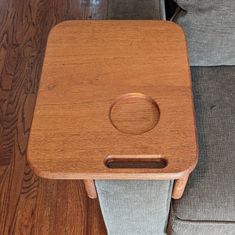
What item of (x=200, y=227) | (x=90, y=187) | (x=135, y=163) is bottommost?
(x=200, y=227)

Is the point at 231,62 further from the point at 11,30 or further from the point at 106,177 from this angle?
the point at 11,30

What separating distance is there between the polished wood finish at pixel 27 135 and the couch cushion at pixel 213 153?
1.49ft

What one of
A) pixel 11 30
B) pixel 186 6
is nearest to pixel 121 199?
pixel 186 6

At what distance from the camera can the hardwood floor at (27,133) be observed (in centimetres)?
118

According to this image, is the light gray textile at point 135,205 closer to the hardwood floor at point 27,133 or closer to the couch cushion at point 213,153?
the couch cushion at point 213,153

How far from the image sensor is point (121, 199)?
30.9 inches

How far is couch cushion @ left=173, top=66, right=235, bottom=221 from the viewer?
2.63 ft

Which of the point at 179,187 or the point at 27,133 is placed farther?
the point at 27,133

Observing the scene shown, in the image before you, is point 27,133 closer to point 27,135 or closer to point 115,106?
point 27,135

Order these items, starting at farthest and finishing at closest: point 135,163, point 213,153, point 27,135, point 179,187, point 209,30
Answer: point 27,135
point 209,30
point 213,153
point 179,187
point 135,163

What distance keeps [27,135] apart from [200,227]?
821 mm

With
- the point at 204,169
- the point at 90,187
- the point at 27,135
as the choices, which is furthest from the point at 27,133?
the point at 204,169

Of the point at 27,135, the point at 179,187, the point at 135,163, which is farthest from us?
the point at 27,135

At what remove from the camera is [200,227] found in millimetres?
829
